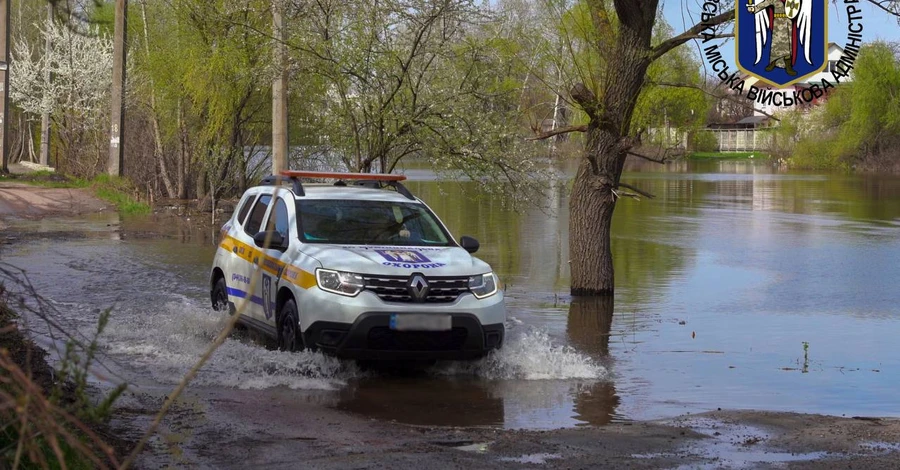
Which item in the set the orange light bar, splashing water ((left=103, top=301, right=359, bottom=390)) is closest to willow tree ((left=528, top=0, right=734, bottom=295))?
the orange light bar

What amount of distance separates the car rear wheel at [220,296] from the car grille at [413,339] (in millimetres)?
3010

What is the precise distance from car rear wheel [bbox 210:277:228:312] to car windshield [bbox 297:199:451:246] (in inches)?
66.6

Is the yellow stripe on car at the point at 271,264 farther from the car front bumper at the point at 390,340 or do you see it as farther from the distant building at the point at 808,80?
the distant building at the point at 808,80

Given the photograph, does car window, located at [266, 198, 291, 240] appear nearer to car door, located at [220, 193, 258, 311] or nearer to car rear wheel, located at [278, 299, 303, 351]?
car door, located at [220, 193, 258, 311]

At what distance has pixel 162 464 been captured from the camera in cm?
618

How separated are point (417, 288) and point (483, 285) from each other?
69cm

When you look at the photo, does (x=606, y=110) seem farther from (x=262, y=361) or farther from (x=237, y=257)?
(x=262, y=361)

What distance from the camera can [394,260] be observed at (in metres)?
9.28

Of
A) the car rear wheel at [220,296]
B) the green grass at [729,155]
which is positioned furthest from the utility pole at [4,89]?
the green grass at [729,155]

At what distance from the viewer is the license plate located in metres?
8.94

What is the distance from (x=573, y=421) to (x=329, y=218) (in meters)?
3.38

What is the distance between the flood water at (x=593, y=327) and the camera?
894 centimetres

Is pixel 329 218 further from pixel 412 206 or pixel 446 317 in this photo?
pixel 446 317

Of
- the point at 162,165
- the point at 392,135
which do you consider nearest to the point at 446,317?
the point at 392,135
